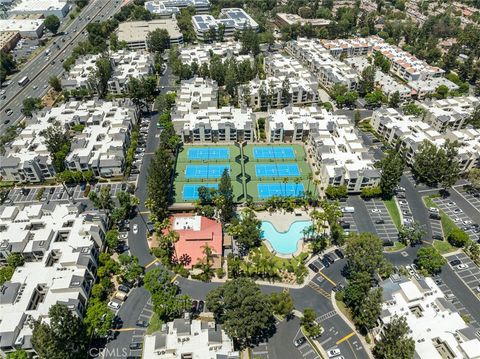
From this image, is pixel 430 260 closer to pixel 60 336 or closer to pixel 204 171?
pixel 204 171

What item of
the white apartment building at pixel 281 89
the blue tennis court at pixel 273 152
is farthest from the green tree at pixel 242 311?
the white apartment building at pixel 281 89

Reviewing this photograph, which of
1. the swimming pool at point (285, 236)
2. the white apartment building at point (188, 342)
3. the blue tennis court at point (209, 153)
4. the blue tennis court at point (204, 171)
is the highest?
the white apartment building at point (188, 342)

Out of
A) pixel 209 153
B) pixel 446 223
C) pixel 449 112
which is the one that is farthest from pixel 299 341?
pixel 449 112

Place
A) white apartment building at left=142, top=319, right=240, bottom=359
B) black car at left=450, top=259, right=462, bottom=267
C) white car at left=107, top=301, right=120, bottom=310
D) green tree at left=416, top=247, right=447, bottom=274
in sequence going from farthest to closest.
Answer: black car at left=450, top=259, right=462, bottom=267 < green tree at left=416, top=247, right=447, bottom=274 < white car at left=107, top=301, right=120, bottom=310 < white apartment building at left=142, top=319, right=240, bottom=359

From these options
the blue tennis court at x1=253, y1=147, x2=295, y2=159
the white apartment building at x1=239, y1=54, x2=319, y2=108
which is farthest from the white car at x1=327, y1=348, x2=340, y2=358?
the white apartment building at x1=239, y1=54, x2=319, y2=108

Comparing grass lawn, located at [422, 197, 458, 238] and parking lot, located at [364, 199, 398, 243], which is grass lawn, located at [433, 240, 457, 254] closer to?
grass lawn, located at [422, 197, 458, 238]

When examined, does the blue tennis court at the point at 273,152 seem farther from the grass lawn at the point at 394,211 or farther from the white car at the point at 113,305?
the white car at the point at 113,305

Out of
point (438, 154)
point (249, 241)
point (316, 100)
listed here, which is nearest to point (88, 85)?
point (316, 100)
